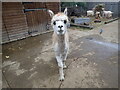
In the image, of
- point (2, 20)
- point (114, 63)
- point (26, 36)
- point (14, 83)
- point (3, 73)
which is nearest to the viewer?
point (14, 83)

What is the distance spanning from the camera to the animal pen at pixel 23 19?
502cm

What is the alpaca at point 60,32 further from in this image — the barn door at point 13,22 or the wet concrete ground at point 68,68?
the barn door at point 13,22

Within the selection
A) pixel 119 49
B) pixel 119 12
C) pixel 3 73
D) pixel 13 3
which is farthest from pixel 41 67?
pixel 119 12

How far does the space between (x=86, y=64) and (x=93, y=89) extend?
36.9 inches

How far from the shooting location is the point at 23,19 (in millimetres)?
5625

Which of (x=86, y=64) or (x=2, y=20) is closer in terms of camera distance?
(x=86, y=64)

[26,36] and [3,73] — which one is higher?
[26,36]

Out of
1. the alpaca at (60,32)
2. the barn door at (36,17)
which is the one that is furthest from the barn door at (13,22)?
the alpaca at (60,32)

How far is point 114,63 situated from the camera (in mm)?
2941

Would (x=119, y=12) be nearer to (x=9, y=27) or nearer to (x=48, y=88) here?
(x=9, y=27)

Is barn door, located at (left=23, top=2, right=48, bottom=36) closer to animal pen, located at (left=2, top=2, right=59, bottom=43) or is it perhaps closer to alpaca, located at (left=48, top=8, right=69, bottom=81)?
animal pen, located at (left=2, top=2, right=59, bottom=43)

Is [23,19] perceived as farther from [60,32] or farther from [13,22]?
[60,32]

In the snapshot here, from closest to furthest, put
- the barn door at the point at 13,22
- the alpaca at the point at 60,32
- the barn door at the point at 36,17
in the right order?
1. the alpaca at the point at 60,32
2. the barn door at the point at 13,22
3. the barn door at the point at 36,17

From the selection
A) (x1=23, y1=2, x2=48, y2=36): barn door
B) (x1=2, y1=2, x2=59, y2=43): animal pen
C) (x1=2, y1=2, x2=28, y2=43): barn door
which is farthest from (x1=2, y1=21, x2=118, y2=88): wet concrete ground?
(x1=23, y1=2, x2=48, y2=36): barn door
